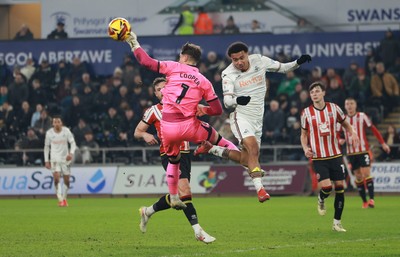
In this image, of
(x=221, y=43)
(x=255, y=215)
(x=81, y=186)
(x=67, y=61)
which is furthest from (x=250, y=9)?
(x=255, y=215)

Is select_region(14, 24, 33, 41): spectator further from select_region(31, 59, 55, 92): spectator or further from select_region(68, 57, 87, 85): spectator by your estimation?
select_region(68, 57, 87, 85): spectator

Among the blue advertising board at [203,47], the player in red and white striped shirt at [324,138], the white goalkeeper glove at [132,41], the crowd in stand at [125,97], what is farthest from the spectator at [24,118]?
the white goalkeeper glove at [132,41]

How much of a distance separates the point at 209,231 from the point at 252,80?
9.61 ft

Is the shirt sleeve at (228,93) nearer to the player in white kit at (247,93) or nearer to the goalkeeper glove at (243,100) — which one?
the player in white kit at (247,93)

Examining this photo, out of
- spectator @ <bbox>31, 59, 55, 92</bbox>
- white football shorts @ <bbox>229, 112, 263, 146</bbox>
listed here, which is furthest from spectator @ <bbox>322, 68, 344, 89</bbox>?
white football shorts @ <bbox>229, 112, 263, 146</bbox>

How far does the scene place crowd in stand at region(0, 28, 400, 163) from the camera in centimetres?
3328

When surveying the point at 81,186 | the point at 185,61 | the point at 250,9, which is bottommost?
the point at 81,186

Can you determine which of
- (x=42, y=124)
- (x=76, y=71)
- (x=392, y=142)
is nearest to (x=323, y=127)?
(x=392, y=142)

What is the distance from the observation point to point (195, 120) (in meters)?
14.8

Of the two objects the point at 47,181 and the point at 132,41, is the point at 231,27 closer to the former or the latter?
the point at 47,181

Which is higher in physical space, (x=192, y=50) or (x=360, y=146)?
(x=192, y=50)

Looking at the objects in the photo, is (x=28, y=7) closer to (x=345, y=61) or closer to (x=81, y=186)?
(x=81, y=186)

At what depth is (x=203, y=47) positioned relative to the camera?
36.5 meters

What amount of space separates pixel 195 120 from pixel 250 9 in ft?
77.5
